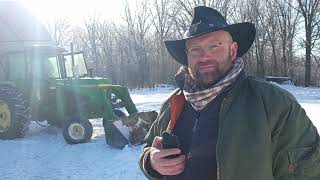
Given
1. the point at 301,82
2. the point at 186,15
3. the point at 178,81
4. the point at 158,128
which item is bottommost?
the point at 301,82

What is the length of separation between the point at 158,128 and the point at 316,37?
30935 millimetres

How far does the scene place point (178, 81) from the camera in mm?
2504

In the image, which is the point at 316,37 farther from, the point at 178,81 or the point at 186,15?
the point at 178,81

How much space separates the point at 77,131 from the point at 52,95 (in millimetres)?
1677

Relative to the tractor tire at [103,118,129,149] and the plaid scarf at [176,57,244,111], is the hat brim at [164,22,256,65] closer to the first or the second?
the plaid scarf at [176,57,244,111]

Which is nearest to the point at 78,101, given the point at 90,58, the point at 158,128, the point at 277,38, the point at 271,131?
the point at 158,128

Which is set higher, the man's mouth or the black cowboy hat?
the black cowboy hat

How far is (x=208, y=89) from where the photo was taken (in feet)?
7.32

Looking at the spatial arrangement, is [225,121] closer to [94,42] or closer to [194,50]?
[194,50]

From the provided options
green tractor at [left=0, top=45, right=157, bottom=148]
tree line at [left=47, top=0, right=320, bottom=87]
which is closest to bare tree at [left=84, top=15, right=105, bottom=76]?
tree line at [left=47, top=0, right=320, bottom=87]

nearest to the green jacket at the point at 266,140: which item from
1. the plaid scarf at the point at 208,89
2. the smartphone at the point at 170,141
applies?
the plaid scarf at the point at 208,89

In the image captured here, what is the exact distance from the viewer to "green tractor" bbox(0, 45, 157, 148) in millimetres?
9680

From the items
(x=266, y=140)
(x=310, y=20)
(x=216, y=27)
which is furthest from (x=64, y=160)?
(x=310, y=20)

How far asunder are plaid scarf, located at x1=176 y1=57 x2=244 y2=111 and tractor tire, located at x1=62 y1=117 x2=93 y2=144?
6.79 metres
